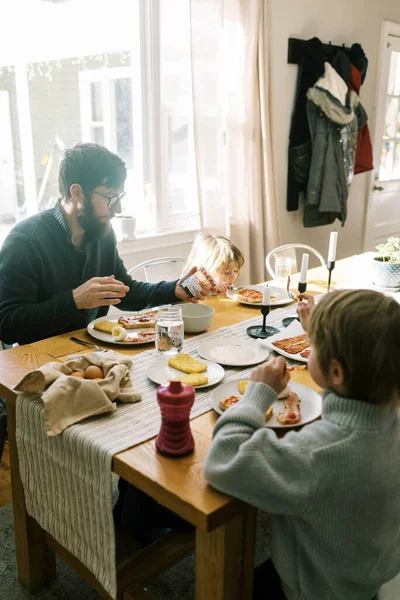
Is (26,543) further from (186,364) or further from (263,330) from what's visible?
(263,330)

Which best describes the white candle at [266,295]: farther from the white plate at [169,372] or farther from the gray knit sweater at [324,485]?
the gray knit sweater at [324,485]

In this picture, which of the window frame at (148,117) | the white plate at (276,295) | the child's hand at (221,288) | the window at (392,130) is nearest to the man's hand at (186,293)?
the child's hand at (221,288)

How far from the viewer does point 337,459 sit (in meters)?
0.94

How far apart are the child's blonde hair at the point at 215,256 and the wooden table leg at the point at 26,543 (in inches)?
44.8

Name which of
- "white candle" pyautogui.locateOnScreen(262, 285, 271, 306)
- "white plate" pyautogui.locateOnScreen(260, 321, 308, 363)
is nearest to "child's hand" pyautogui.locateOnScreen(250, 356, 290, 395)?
Result: "white plate" pyautogui.locateOnScreen(260, 321, 308, 363)

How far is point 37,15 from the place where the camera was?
2.67 m

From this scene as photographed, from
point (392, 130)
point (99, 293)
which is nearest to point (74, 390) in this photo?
point (99, 293)

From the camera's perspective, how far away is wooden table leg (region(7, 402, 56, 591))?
1498mm

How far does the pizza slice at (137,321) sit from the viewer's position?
1807 mm

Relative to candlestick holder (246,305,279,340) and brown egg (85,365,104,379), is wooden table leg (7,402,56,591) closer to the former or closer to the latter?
brown egg (85,365,104,379)

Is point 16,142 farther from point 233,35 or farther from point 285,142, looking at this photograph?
point 285,142

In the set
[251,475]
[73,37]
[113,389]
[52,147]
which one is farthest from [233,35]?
[251,475]

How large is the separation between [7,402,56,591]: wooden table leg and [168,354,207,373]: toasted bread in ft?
1.41

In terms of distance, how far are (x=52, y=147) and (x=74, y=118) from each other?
208 millimetres
